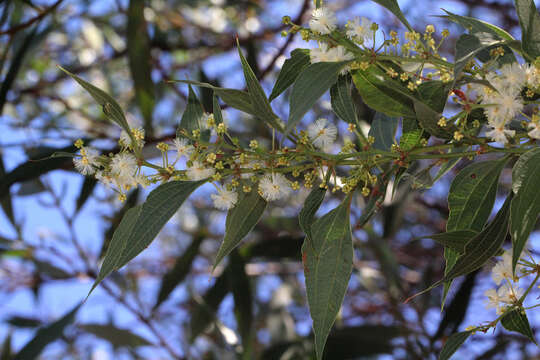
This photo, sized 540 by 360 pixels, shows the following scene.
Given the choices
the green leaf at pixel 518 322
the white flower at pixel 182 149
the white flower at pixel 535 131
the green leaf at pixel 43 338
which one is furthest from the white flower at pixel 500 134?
the green leaf at pixel 43 338

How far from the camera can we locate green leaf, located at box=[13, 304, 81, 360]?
1.36 metres

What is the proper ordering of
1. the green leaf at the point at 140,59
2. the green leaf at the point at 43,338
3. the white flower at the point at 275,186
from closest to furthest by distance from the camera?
the white flower at the point at 275,186, the green leaf at the point at 43,338, the green leaf at the point at 140,59

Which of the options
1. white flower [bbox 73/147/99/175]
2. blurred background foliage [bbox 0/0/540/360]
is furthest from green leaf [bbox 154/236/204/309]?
white flower [bbox 73/147/99/175]

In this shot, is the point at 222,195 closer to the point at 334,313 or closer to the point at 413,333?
the point at 334,313

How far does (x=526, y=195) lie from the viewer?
56 cm

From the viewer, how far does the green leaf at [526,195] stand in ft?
1.82

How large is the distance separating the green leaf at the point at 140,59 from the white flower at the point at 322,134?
3.50 ft

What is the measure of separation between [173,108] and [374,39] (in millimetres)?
2483

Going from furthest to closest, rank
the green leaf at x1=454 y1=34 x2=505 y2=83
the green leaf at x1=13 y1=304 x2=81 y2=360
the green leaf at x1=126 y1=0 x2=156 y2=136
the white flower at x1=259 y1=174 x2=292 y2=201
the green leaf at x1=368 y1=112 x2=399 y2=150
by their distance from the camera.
Answer: 1. the green leaf at x1=126 y1=0 x2=156 y2=136
2. the green leaf at x1=13 y1=304 x2=81 y2=360
3. the green leaf at x1=368 y1=112 x2=399 y2=150
4. the white flower at x1=259 y1=174 x2=292 y2=201
5. the green leaf at x1=454 y1=34 x2=505 y2=83

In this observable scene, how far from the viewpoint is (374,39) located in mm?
624

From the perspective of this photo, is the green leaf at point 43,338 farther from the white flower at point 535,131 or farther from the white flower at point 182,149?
the white flower at point 535,131

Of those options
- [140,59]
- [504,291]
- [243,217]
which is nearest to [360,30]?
[243,217]

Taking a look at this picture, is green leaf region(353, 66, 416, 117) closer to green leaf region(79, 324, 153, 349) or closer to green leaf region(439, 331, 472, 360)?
green leaf region(439, 331, 472, 360)

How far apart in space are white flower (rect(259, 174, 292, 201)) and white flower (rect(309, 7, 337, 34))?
18 cm
